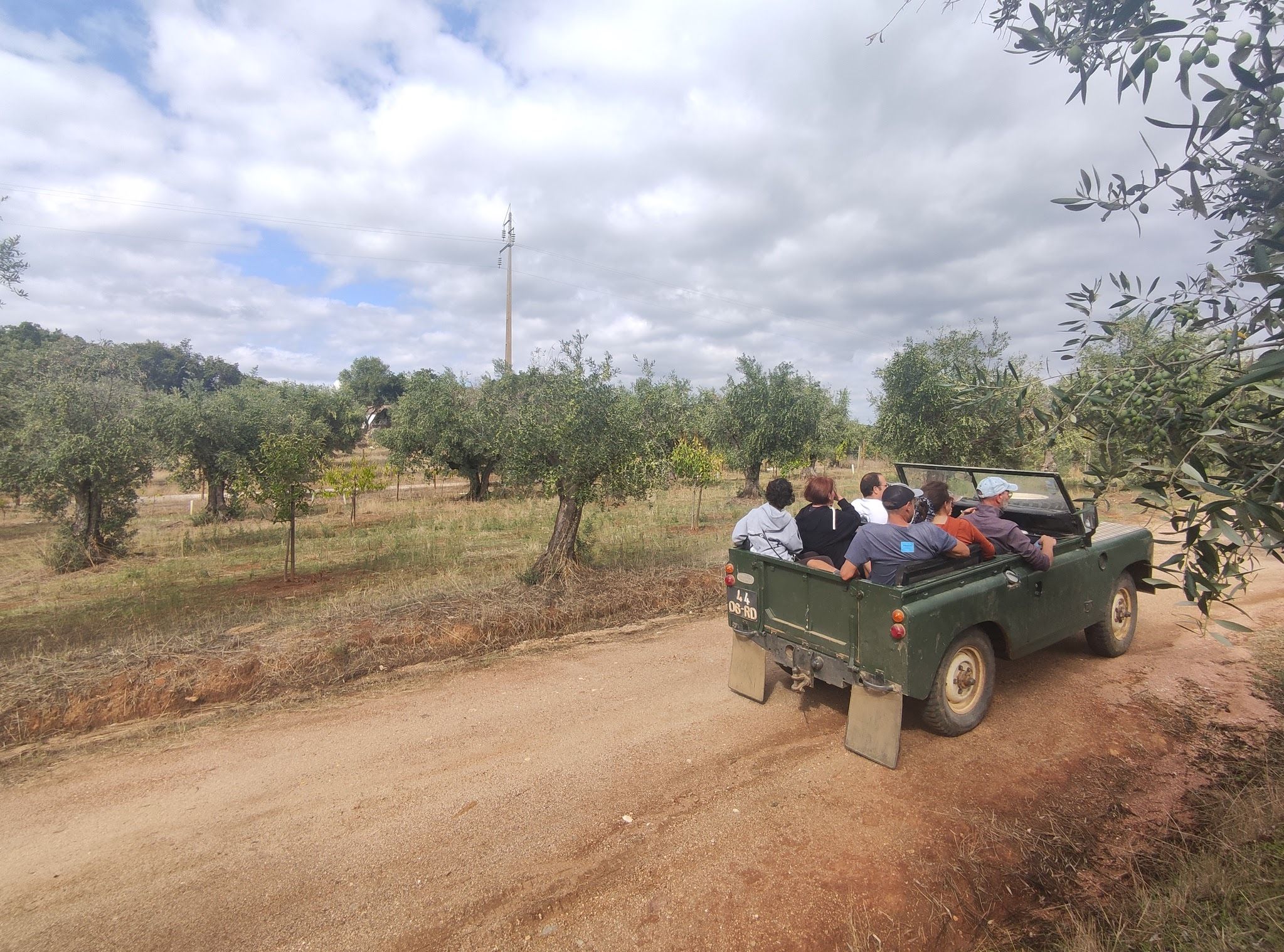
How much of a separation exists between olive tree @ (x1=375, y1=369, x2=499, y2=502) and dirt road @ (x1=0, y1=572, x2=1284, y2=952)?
18.6 meters

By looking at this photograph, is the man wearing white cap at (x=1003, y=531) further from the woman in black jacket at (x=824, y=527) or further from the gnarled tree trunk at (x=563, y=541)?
the gnarled tree trunk at (x=563, y=541)

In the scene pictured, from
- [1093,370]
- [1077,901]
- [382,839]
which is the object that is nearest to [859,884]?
[1077,901]

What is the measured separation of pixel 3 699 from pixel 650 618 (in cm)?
627

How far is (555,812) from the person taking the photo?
3.99m

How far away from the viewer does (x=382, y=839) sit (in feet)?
12.4

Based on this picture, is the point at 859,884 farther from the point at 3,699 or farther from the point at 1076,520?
the point at 3,699

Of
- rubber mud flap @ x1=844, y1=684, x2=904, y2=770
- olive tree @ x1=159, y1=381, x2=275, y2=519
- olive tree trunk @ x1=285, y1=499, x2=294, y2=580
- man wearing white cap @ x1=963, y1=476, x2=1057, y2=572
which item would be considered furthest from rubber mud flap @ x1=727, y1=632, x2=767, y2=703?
olive tree @ x1=159, y1=381, x2=275, y2=519

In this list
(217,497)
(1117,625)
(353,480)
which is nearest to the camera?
(1117,625)

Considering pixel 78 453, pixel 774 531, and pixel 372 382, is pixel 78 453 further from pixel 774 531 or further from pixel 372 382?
pixel 372 382

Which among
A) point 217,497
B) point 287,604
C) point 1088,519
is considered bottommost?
point 287,604

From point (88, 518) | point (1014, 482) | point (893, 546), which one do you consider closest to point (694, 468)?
point (1014, 482)

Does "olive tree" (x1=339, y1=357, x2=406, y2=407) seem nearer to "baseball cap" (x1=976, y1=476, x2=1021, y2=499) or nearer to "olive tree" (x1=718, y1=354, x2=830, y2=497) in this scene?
"olive tree" (x1=718, y1=354, x2=830, y2=497)

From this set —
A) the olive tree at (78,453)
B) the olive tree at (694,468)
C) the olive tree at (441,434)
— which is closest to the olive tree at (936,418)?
the olive tree at (694,468)

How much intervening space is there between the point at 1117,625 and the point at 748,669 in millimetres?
3950
